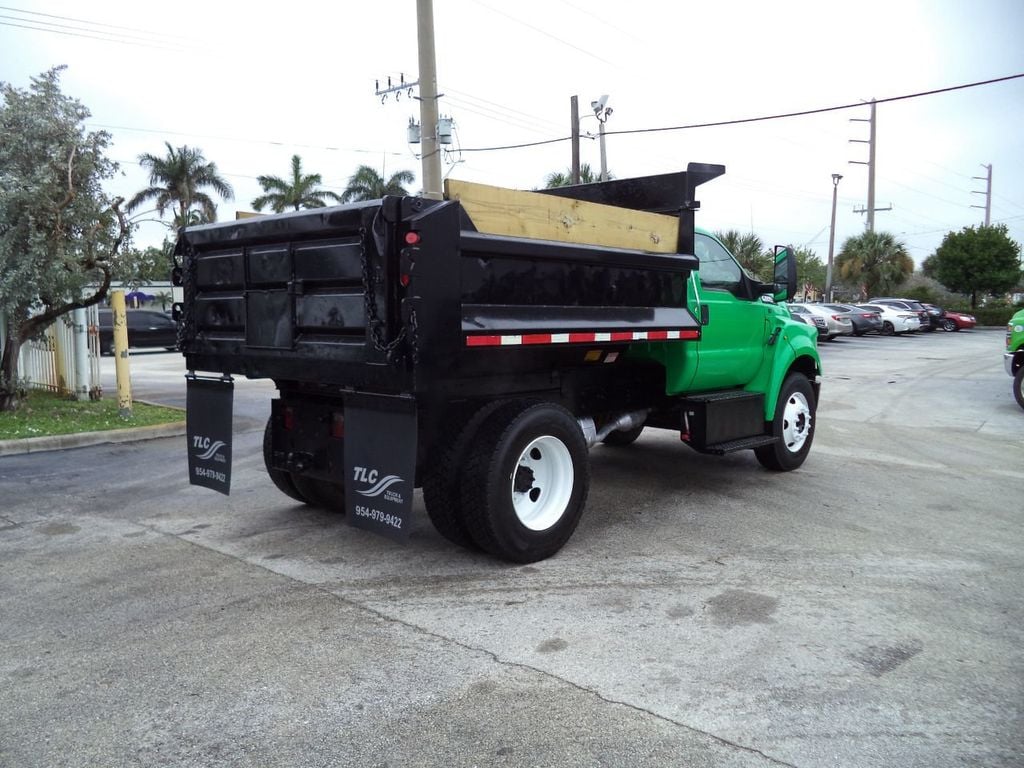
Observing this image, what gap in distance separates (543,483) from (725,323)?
2.53 m

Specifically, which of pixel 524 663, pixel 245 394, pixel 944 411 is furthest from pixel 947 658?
pixel 245 394

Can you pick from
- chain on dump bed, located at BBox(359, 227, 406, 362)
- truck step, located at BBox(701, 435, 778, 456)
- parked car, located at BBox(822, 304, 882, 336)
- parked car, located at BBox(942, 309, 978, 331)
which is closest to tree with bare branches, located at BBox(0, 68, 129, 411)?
chain on dump bed, located at BBox(359, 227, 406, 362)

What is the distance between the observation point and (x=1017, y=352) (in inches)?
502

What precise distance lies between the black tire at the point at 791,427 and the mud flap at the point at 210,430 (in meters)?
4.66

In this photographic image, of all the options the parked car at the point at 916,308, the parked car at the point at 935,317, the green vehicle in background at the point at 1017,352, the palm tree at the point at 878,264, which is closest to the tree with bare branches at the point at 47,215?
the green vehicle in background at the point at 1017,352

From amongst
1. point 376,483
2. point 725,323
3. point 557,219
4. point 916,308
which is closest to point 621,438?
point 725,323

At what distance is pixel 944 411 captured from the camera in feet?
42.6

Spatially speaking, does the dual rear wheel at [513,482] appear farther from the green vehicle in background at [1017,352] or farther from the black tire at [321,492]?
the green vehicle in background at [1017,352]

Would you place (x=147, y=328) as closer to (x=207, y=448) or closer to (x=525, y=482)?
(x=207, y=448)

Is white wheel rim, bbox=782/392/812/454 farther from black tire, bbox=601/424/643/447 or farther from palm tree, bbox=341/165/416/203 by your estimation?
palm tree, bbox=341/165/416/203

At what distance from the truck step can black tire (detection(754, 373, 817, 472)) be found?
11 centimetres

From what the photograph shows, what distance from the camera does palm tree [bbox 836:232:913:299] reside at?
163ft

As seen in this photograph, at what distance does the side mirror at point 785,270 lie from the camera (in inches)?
291

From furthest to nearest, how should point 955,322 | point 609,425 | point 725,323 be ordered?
1. point 955,322
2. point 725,323
3. point 609,425
